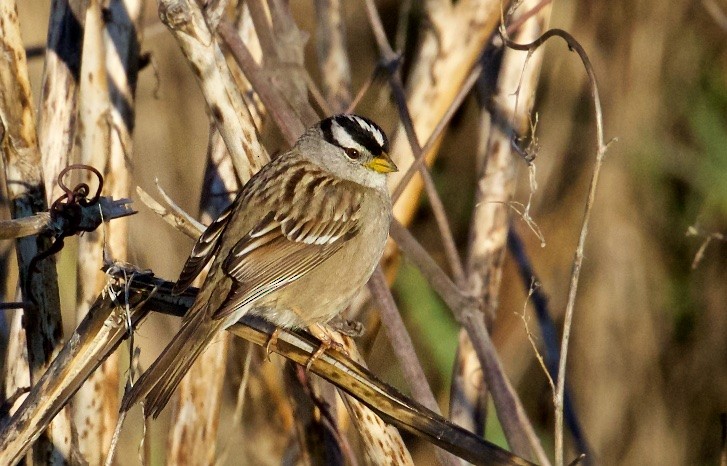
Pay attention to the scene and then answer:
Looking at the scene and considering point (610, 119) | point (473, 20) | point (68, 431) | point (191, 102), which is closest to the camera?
point (68, 431)

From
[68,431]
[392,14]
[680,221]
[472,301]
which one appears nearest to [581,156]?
[680,221]

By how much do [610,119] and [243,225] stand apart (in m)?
2.33

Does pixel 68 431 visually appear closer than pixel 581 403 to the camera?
Yes

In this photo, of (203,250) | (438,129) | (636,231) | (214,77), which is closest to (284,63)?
(438,129)

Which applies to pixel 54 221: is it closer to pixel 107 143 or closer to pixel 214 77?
pixel 214 77

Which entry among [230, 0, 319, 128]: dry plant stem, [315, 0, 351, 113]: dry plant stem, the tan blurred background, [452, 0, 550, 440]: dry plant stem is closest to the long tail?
[230, 0, 319, 128]: dry plant stem

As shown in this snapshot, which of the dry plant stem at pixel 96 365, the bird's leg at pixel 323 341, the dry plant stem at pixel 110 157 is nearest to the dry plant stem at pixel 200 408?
the dry plant stem at pixel 110 157

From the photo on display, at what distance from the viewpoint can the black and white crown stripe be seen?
319cm

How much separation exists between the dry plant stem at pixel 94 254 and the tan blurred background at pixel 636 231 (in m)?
1.61

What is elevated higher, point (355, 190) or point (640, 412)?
point (355, 190)

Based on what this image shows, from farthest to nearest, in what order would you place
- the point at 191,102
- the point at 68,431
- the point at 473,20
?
the point at 191,102, the point at 473,20, the point at 68,431

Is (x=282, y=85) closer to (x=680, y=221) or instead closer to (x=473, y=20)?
(x=473, y=20)

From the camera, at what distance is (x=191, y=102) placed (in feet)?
14.2

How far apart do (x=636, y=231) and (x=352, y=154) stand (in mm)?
1879
